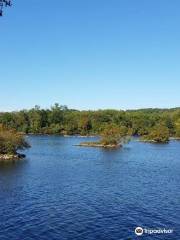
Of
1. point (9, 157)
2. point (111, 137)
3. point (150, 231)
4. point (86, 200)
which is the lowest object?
point (150, 231)

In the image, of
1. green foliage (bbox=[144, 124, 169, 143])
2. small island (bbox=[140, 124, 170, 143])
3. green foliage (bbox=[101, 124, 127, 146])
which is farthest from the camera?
small island (bbox=[140, 124, 170, 143])

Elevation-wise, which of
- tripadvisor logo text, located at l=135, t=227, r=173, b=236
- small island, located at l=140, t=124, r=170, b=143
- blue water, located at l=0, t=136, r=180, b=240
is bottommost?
tripadvisor logo text, located at l=135, t=227, r=173, b=236

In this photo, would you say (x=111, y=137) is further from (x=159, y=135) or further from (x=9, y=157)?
(x=9, y=157)

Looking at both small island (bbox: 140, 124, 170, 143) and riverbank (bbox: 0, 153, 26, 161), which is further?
small island (bbox: 140, 124, 170, 143)

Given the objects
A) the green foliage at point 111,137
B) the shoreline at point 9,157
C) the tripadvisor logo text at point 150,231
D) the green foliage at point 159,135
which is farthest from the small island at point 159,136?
the tripadvisor logo text at point 150,231

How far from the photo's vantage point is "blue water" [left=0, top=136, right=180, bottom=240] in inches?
1575

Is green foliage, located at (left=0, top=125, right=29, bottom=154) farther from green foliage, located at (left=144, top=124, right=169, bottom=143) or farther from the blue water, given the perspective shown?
green foliage, located at (left=144, top=124, right=169, bottom=143)

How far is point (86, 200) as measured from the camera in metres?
52.2

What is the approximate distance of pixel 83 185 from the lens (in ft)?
207

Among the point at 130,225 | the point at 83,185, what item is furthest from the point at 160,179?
the point at 130,225

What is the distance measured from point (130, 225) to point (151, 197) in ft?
43.5

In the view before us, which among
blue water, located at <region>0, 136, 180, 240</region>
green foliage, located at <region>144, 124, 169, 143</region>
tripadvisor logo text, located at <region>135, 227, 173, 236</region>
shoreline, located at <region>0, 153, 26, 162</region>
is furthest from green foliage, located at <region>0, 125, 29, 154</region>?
green foliage, located at <region>144, 124, 169, 143</region>

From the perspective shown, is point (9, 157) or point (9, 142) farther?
point (9, 142)

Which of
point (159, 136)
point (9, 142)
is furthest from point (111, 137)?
point (9, 142)
